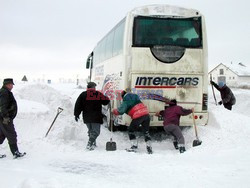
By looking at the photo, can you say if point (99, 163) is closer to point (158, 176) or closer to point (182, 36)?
point (158, 176)

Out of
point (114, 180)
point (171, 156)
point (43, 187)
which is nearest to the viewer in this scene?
point (43, 187)

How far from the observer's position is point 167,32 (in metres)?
9.90

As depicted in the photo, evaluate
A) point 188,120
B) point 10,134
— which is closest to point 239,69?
point 188,120

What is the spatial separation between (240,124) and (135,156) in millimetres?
4325

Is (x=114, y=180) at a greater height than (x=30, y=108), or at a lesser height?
lesser

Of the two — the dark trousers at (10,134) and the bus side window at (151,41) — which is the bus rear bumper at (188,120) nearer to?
the bus side window at (151,41)

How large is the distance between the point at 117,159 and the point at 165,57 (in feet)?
11.6

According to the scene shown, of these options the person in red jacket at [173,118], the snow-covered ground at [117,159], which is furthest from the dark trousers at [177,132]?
the snow-covered ground at [117,159]

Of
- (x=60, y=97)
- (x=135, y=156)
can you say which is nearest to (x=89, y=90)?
(x=135, y=156)

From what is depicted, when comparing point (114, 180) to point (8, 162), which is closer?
point (114, 180)

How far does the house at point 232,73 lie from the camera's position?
220ft

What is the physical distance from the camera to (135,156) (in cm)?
821

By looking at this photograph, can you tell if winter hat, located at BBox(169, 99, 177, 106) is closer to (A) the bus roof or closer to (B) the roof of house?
(A) the bus roof

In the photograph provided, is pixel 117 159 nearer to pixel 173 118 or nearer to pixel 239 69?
pixel 173 118
